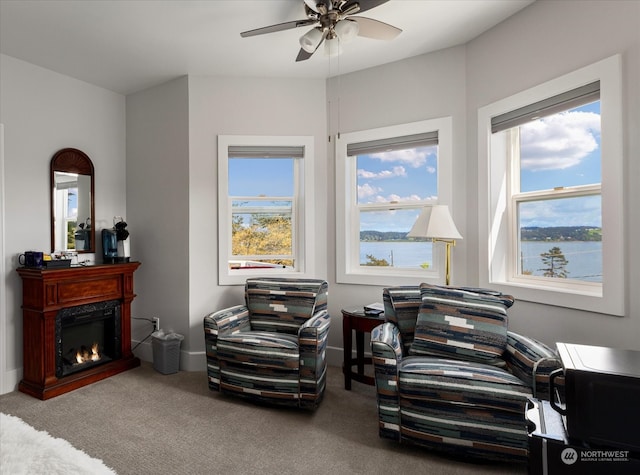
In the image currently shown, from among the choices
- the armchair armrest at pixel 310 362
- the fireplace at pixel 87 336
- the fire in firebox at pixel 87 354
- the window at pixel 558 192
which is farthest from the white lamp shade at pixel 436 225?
the fire in firebox at pixel 87 354

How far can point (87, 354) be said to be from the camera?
3.36m

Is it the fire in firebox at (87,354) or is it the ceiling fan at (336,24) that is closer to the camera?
the ceiling fan at (336,24)

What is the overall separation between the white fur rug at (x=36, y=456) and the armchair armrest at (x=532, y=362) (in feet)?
6.23

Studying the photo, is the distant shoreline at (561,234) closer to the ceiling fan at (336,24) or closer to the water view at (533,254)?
the water view at (533,254)

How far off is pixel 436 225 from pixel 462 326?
0.78 meters

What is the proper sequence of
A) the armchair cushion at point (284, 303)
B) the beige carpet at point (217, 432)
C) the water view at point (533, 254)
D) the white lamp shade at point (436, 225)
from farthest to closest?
the armchair cushion at point (284, 303) → the white lamp shade at point (436, 225) → the water view at point (533, 254) → the beige carpet at point (217, 432)

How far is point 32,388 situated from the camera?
114 inches

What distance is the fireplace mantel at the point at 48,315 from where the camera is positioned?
288 centimetres

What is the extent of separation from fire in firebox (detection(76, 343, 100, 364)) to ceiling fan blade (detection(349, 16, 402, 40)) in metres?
3.58

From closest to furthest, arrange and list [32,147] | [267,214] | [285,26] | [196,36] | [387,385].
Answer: [387,385] < [285,26] < [196,36] < [32,147] < [267,214]

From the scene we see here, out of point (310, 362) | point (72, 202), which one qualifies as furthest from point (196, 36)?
point (310, 362)

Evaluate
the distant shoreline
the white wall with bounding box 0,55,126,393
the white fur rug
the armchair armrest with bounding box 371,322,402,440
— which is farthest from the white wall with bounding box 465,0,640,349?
the white wall with bounding box 0,55,126,393

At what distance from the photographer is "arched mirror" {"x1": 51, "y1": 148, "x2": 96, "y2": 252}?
11.0 feet

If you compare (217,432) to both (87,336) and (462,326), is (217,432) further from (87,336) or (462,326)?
(87,336)
